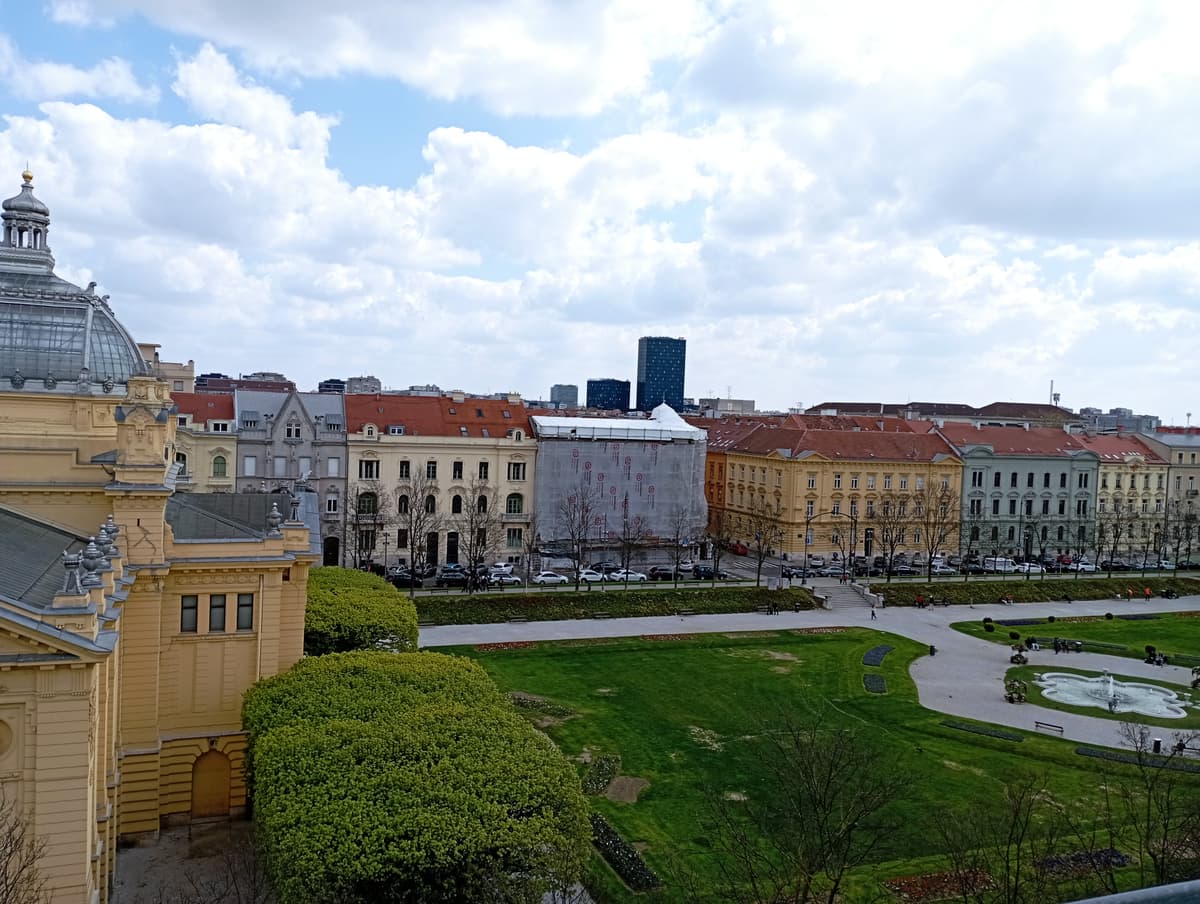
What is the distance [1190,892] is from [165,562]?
2923cm

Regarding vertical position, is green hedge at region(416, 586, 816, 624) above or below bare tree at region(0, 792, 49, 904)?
below

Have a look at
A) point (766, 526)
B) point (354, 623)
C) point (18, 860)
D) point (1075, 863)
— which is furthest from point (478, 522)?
point (18, 860)

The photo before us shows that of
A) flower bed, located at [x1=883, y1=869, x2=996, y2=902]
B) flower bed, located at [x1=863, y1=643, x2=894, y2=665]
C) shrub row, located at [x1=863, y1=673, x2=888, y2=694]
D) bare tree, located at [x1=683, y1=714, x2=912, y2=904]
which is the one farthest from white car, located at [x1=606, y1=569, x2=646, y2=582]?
flower bed, located at [x1=883, y1=869, x2=996, y2=902]

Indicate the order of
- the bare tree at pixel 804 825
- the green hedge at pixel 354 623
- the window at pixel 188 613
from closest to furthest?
the bare tree at pixel 804 825 < the window at pixel 188 613 < the green hedge at pixel 354 623

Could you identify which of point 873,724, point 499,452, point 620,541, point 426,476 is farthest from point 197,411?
point 873,724

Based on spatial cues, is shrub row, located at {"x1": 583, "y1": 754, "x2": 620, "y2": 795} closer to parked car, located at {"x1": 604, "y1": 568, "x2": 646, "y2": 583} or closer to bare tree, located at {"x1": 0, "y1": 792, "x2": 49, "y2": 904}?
bare tree, located at {"x1": 0, "y1": 792, "x2": 49, "y2": 904}

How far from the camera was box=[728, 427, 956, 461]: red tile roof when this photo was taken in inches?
3366

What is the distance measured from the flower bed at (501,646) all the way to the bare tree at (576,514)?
23418mm

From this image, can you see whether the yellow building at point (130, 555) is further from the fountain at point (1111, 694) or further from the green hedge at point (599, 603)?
the fountain at point (1111, 694)

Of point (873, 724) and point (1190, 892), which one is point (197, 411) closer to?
point (873, 724)

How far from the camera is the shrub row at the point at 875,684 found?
45.1 meters

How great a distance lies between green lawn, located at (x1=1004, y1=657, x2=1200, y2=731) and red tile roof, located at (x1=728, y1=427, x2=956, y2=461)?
35.7m

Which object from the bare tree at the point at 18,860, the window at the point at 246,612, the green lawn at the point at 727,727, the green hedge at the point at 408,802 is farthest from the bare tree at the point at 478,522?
the bare tree at the point at 18,860

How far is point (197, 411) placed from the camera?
71562 mm
